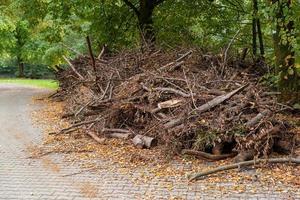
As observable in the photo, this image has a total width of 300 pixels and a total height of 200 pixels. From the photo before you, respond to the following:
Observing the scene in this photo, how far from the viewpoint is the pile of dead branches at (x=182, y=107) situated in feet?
26.7

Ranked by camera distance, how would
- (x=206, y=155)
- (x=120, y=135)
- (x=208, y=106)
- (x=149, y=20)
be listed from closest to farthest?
1. (x=206, y=155)
2. (x=208, y=106)
3. (x=120, y=135)
4. (x=149, y=20)

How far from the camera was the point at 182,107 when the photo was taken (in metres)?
9.12

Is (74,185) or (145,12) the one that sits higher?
(145,12)

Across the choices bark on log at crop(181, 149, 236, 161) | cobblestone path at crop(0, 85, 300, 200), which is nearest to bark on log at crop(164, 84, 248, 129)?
bark on log at crop(181, 149, 236, 161)

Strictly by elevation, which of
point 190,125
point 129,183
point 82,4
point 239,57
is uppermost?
point 82,4

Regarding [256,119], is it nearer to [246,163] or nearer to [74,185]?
[246,163]

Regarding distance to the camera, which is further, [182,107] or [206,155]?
[182,107]

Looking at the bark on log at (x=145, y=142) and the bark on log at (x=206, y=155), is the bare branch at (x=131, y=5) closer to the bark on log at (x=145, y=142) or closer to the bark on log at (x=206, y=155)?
the bark on log at (x=145, y=142)

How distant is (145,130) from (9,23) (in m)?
15.4

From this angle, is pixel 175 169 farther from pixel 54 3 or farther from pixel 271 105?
pixel 54 3

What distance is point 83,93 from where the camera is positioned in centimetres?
1287

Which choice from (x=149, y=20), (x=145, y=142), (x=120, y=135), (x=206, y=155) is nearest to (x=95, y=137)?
(x=120, y=135)

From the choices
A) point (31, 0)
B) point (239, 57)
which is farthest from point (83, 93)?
point (31, 0)

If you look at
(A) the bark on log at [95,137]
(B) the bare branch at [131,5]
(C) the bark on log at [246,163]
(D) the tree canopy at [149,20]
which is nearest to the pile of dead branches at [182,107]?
(A) the bark on log at [95,137]
